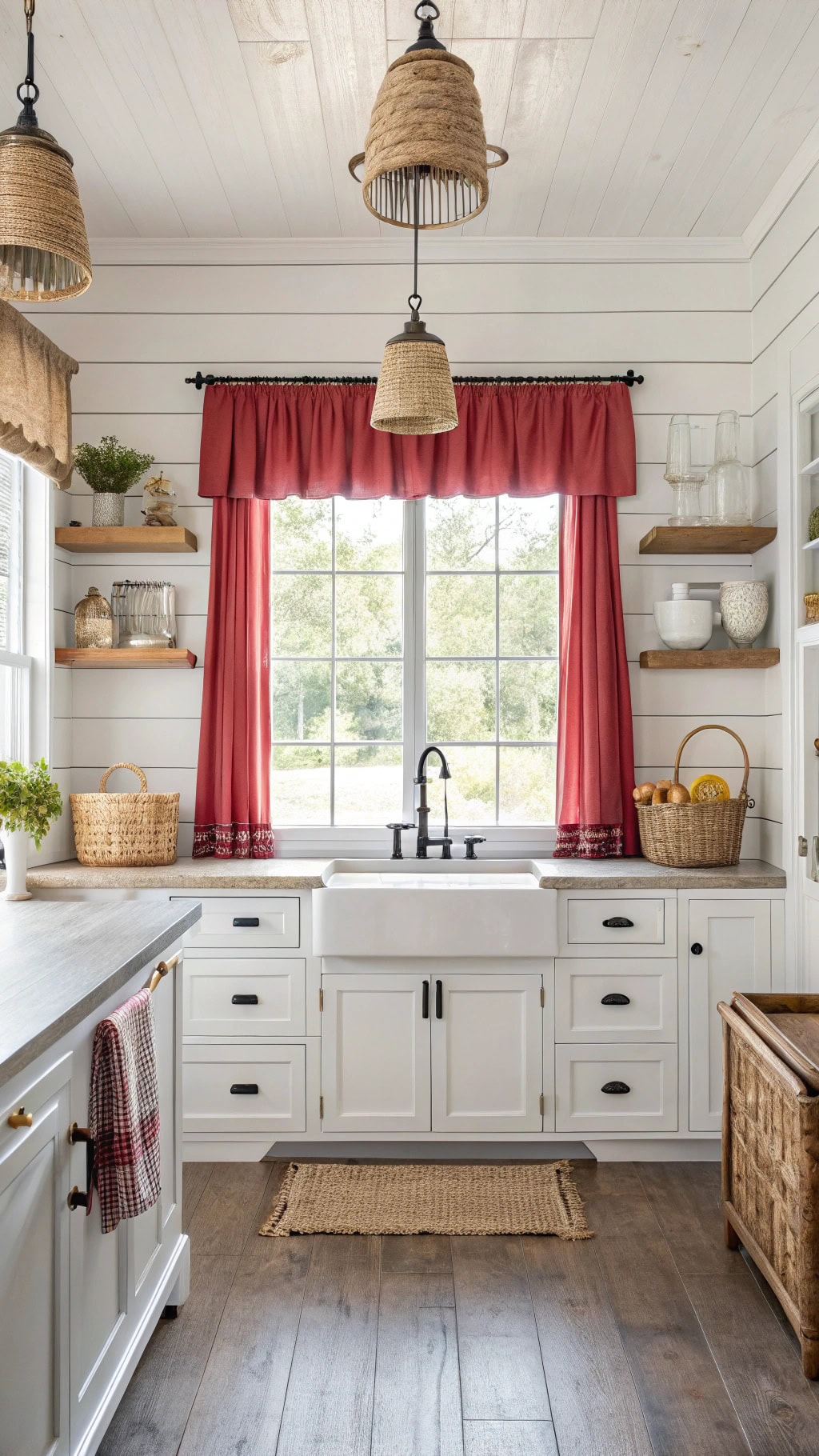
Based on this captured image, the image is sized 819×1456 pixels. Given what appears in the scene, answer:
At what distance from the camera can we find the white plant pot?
2.78m

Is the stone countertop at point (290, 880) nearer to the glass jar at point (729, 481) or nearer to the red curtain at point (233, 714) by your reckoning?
the red curtain at point (233, 714)

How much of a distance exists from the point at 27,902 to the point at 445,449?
2085 mm

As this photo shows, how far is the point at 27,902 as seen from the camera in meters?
2.58

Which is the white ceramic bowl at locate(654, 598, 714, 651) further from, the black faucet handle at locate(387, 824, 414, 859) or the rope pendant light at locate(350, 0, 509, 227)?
the rope pendant light at locate(350, 0, 509, 227)

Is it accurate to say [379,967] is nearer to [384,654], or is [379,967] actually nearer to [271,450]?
[384,654]

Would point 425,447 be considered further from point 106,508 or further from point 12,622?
point 12,622

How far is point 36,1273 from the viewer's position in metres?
1.52

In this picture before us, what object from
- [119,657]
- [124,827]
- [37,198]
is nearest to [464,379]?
[119,657]

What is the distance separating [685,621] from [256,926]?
1.77 meters

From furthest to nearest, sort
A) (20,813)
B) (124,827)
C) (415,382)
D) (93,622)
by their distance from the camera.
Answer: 1. (93,622)
2. (124,827)
3. (20,813)
4. (415,382)

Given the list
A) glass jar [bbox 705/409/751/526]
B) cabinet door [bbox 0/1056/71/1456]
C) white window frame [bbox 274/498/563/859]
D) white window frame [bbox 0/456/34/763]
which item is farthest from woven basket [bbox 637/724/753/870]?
cabinet door [bbox 0/1056/71/1456]

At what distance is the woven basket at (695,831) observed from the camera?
332cm

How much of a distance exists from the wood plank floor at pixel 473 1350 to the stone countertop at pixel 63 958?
2.91 feet

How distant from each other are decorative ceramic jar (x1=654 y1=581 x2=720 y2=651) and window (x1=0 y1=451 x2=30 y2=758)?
219 cm
